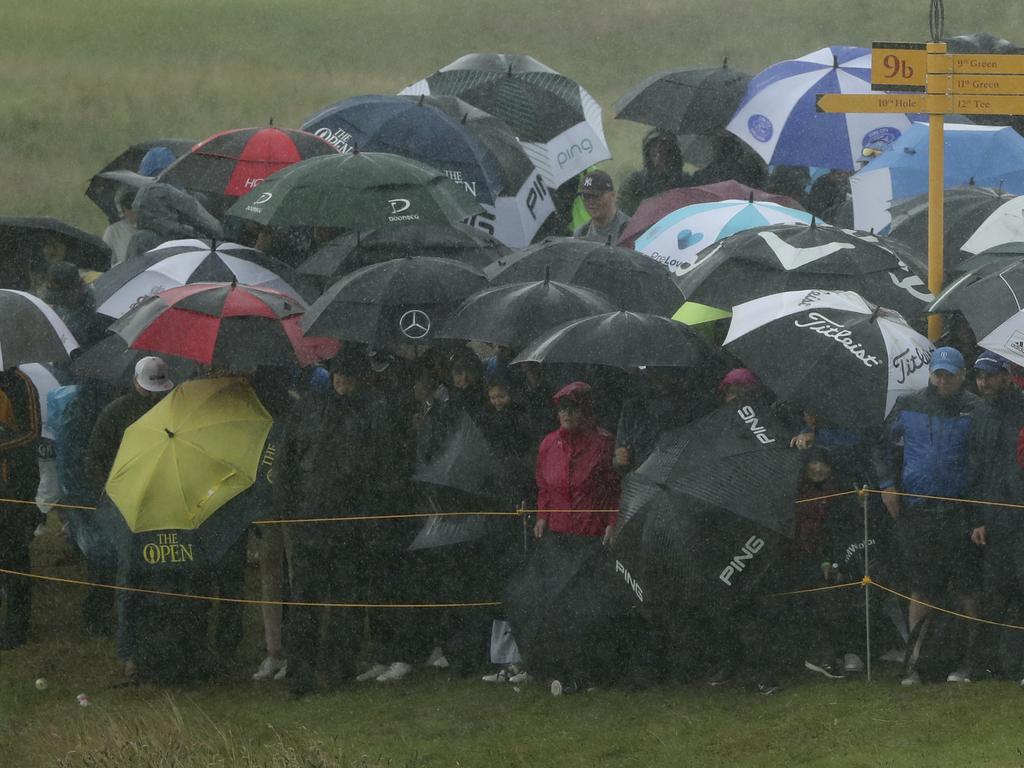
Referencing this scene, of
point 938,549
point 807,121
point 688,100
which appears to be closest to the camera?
point 938,549

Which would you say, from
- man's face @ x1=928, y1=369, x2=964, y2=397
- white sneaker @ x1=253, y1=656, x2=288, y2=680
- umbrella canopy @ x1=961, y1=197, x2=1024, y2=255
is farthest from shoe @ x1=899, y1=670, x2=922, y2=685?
white sneaker @ x1=253, y1=656, x2=288, y2=680

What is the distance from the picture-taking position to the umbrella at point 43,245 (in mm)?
14617

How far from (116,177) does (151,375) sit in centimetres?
608

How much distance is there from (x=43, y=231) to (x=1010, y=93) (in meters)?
7.56

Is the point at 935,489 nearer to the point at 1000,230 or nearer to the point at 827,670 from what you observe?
the point at 827,670

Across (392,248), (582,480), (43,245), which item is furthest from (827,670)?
(43,245)

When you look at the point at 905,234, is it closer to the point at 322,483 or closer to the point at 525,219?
the point at 525,219

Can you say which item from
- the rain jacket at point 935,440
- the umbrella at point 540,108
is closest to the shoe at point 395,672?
the rain jacket at point 935,440

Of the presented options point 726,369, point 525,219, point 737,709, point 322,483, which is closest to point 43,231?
point 525,219

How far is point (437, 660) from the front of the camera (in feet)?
36.9

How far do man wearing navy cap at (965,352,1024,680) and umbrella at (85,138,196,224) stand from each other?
8.71m

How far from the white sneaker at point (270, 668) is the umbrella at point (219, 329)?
181 cm

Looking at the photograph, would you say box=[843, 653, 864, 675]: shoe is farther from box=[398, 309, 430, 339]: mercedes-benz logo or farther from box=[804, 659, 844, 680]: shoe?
A: box=[398, 309, 430, 339]: mercedes-benz logo

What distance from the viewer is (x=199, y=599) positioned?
11.1m
